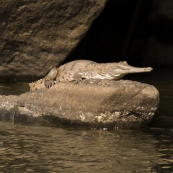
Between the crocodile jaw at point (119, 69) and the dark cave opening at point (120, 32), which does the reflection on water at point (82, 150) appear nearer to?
the crocodile jaw at point (119, 69)

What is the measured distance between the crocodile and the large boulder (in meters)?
1.81

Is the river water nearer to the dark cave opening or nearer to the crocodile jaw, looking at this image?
the crocodile jaw

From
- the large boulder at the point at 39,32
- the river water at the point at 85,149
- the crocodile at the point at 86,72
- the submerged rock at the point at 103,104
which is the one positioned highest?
the large boulder at the point at 39,32

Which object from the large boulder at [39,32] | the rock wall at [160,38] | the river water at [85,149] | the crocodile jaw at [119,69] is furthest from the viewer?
the rock wall at [160,38]

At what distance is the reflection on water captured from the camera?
19.2ft

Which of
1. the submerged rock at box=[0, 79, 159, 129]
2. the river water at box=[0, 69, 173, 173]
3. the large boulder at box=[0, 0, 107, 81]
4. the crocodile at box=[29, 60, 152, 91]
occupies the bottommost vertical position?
the river water at box=[0, 69, 173, 173]

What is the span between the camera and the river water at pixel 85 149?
586 cm

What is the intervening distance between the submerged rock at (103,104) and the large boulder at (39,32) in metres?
3.13

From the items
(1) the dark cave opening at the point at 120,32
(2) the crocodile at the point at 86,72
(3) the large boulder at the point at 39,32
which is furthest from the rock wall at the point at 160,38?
(2) the crocodile at the point at 86,72

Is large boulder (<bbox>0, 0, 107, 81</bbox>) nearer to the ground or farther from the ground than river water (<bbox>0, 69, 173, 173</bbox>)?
farther from the ground

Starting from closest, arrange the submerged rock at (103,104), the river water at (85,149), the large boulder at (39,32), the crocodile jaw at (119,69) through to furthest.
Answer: the river water at (85,149) < the submerged rock at (103,104) < the crocodile jaw at (119,69) < the large boulder at (39,32)

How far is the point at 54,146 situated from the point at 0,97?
1974 mm

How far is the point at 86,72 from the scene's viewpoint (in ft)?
29.1

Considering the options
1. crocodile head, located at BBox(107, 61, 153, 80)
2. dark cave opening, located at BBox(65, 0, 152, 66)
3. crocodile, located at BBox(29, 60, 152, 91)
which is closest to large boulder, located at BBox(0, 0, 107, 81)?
crocodile, located at BBox(29, 60, 152, 91)
